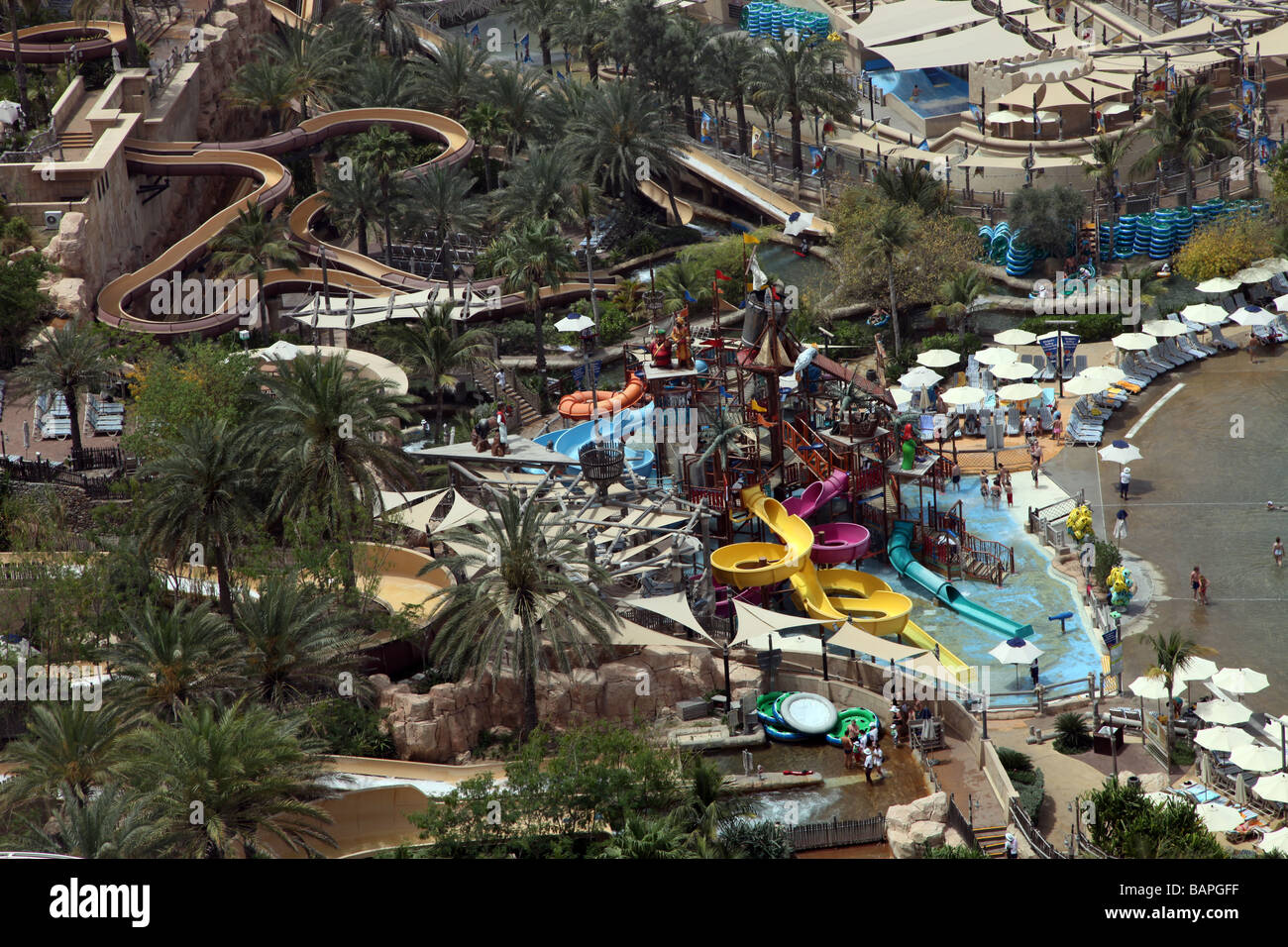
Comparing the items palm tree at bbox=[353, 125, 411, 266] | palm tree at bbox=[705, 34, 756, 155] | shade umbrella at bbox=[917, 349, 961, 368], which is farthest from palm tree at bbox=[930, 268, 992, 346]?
palm tree at bbox=[353, 125, 411, 266]

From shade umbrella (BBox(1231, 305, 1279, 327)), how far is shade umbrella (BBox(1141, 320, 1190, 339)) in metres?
2.95

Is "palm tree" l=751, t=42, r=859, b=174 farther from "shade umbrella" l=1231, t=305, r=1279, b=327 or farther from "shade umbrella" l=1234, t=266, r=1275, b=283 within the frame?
"shade umbrella" l=1231, t=305, r=1279, b=327

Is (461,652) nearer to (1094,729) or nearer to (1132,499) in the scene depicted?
(1094,729)

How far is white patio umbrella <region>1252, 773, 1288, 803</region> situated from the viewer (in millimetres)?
41375

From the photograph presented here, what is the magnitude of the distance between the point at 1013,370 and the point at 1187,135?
2194cm

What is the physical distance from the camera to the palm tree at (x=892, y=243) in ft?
239

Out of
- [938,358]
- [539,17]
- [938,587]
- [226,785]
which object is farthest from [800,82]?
[226,785]

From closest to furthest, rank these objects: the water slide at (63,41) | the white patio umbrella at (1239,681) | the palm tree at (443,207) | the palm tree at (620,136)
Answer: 1. the white patio umbrella at (1239,681)
2. the palm tree at (443,207)
3. the palm tree at (620,136)
4. the water slide at (63,41)

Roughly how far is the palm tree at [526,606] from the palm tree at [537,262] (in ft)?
81.1

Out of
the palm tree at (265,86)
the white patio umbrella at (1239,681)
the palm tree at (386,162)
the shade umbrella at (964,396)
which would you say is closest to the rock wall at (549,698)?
the white patio umbrella at (1239,681)

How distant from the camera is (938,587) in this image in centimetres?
5631

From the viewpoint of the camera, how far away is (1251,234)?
76.4m

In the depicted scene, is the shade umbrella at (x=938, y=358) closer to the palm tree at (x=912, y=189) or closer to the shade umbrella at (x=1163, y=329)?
the shade umbrella at (x=1163, y=329)

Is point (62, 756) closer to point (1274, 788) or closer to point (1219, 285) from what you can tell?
point (1274, 788)
